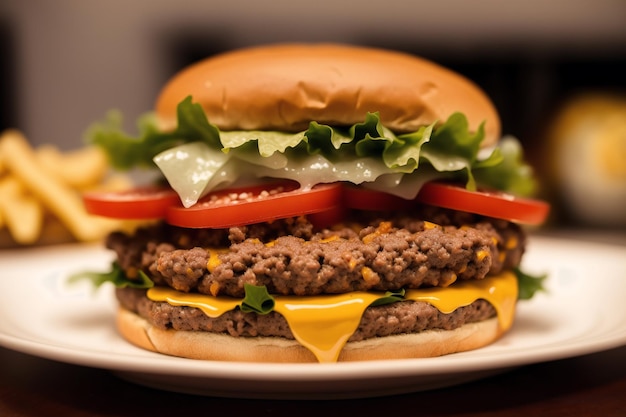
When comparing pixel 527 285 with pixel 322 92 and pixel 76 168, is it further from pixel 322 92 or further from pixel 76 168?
pixel 76 168

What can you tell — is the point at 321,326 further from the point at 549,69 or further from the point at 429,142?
the point at 549,69

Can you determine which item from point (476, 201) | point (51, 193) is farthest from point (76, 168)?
point (476, 201)

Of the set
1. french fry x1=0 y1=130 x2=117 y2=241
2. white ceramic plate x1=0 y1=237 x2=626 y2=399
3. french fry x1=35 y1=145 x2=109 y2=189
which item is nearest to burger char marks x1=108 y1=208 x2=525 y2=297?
white ceramic plate x1=0 y1=237 x2=626 y2=399

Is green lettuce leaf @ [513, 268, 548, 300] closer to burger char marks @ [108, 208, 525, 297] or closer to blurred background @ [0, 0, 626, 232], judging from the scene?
burger char marks @ [108, 208, 525, 297]

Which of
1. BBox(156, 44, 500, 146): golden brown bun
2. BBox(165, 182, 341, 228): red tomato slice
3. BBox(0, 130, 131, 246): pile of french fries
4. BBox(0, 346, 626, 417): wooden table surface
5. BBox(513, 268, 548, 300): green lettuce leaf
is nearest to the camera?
BBox(0, 346, 626, 417): wooden table surface

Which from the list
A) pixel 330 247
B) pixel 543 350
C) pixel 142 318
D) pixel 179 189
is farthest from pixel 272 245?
pixel 543 350

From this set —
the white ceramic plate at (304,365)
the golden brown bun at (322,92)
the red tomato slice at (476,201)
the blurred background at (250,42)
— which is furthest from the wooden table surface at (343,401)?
the blurred background at (250,42)

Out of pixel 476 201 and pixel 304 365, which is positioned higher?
pixel 476 201
